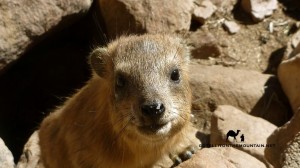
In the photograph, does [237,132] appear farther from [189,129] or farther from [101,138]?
[101,138]

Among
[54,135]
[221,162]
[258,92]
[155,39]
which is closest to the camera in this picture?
[221,162]

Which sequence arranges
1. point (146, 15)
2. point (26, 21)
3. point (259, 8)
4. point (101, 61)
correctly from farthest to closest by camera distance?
point (259, 8) → point (146, 15) → point (26, 21) → point (101, 61)

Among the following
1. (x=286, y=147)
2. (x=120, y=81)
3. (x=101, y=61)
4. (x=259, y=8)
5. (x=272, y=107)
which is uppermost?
(x=120, y=81)

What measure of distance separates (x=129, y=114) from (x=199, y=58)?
291cm

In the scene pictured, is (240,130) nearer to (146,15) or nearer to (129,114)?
(129,114)

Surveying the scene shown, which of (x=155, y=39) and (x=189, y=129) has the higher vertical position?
(x=155, y=39)

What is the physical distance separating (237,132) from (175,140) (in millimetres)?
688

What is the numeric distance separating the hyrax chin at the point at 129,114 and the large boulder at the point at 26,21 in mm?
913

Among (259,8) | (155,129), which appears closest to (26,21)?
(155,129)

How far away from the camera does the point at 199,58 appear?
27.7 ft

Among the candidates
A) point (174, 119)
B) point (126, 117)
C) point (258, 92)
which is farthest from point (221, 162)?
point (258, 92)

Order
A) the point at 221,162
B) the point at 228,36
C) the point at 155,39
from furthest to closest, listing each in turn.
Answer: the point at 228,36 < the point at 155,39 < the point at 221,162

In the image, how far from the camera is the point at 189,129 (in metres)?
6.96

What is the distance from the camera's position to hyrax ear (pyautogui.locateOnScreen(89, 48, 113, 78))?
6465 mm
